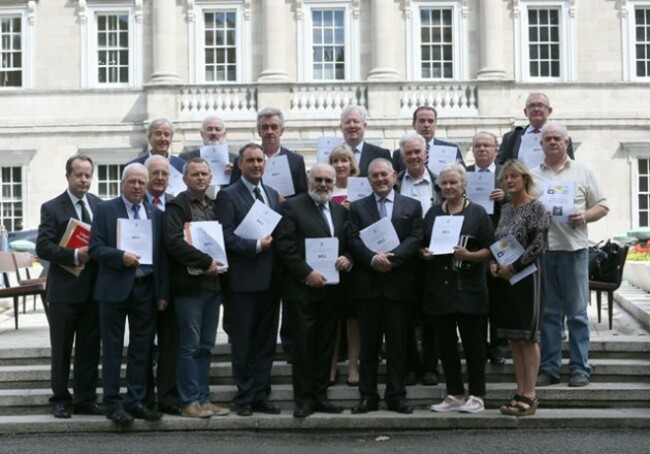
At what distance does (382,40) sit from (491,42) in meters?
3.08

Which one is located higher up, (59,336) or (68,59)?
(68,59)

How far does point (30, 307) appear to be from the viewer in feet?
63.2

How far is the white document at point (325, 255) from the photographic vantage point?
34.5ft

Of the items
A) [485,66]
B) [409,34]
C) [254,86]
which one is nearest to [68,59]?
[254,86]

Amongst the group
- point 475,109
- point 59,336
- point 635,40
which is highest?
point 635,40

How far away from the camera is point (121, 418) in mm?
10305

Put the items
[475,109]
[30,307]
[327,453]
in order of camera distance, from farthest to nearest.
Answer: [475,109], [30,307], [327,453]

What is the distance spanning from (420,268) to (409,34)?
2242 cm

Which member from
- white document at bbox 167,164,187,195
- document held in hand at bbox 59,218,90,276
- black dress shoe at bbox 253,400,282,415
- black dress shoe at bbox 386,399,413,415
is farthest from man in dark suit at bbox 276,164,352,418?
document held in hand at bbox 59,218,90,276

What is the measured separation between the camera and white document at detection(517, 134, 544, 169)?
38.8ft

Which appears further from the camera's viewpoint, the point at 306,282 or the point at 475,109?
the point at 475,109

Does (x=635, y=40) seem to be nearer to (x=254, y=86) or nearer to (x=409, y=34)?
(x=409, y=34)

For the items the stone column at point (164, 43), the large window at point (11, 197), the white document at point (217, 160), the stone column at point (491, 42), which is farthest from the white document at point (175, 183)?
the large window at point (11, 197)

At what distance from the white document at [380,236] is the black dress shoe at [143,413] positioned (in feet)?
8.25
